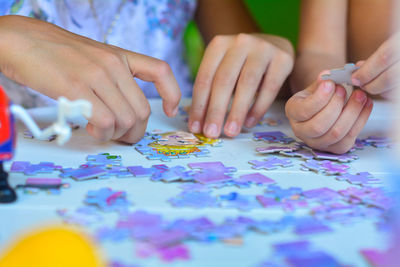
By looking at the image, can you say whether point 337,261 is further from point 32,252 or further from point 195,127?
point 195,127

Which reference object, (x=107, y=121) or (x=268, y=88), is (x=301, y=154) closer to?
(x=268, y=88)

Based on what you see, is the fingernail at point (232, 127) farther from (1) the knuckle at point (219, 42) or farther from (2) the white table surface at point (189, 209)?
(1) the knuckle at point (219, 42)

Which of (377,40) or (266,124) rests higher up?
(377,40)

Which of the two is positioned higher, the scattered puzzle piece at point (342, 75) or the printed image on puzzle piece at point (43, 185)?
the scattered puzzle piece at point (342, 75)

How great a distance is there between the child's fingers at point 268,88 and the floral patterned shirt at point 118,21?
0.53 metres

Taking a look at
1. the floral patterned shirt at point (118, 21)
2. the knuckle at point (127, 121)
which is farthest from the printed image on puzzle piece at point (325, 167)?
the floral patterned shirt at point (118, 21)

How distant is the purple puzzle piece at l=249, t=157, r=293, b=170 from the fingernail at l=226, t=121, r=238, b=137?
182mm

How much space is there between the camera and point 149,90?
1.57 m

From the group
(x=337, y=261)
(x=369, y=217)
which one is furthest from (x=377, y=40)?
(x=337, y=261)

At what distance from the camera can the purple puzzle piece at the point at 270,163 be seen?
80 cm

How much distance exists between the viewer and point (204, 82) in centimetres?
107

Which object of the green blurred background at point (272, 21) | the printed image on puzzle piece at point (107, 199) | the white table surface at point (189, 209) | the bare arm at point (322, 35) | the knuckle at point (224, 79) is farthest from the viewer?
the green blurred background at point (272, 21)

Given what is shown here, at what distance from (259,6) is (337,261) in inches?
75.1

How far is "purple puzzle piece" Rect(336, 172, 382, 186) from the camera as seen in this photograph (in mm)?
727
